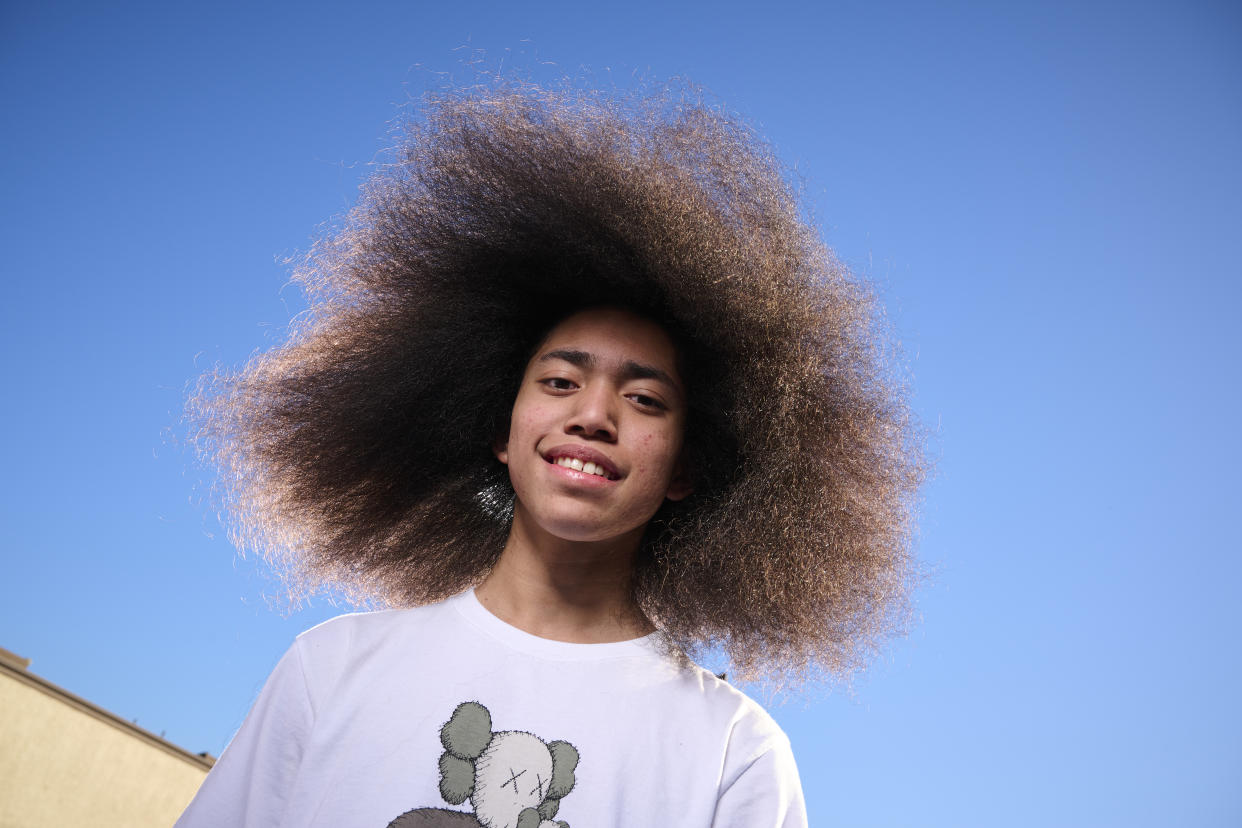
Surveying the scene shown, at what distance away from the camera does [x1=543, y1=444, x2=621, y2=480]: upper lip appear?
8.64 ft

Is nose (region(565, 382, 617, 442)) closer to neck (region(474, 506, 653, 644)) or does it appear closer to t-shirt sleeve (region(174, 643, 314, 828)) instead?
neck (region(474, 506, 653, 644))

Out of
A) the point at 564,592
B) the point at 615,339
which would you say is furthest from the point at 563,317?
the point at 564,592

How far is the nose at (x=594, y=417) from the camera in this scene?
266 cm

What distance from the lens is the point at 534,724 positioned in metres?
2.47

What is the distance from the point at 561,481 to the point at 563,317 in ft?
2.35

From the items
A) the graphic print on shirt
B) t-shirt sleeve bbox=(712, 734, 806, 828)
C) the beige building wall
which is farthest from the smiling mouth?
the beige building wall

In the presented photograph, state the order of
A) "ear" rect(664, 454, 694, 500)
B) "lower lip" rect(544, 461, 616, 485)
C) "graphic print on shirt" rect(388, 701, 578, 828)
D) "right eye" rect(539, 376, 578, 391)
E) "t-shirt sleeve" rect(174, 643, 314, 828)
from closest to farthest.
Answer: "graphic print on shirt" rect(388, 701, 578, 828), "t-shirt sleeve" rect(174, 643, 314, 828), "lower lip" rect(544, 461, 616, 485), "right eye" rect(539, 376, 578, 391), "ear" rect(664, 454, 694, 500)

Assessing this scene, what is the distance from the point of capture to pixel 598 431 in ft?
8.77

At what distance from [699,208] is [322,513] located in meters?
1.56

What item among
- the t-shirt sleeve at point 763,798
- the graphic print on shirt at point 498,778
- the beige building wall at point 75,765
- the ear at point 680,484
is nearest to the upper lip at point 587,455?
the ear at point 680,484

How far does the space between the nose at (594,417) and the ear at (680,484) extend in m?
0.40

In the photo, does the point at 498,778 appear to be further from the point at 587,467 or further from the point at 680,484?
the point at 680,484

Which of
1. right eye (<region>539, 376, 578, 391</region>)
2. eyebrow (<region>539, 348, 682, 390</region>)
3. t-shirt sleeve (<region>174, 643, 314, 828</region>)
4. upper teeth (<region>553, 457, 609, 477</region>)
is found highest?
eyebrow (<region>539, 348, 682, 390</region>)

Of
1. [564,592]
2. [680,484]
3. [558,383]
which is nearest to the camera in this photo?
[564,592]
